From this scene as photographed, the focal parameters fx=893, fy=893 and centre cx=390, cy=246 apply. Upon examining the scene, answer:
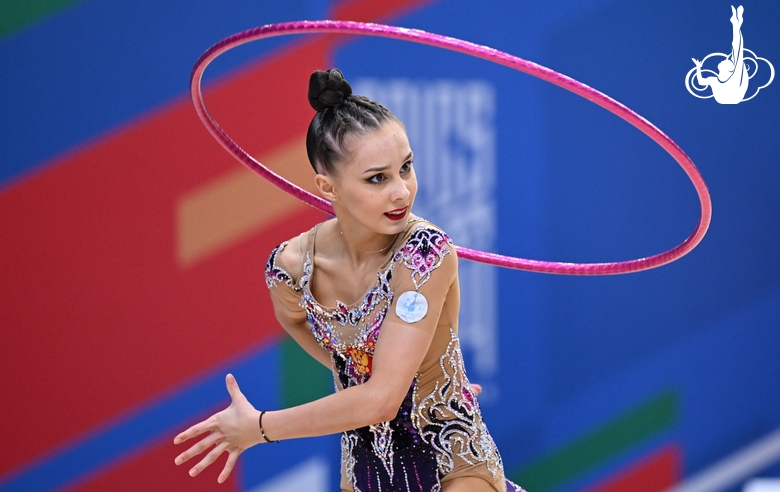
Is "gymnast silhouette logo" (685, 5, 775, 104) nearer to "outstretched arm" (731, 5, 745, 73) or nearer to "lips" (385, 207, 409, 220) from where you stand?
"outstretched arm" (731, 5, 745, 73)

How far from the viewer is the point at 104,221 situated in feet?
11.3

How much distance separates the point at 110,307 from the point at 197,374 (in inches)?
16.7

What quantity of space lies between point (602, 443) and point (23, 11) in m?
2.86

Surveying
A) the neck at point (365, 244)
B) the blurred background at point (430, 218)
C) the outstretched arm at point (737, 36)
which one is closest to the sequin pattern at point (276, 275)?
the neck at point (365, 244)

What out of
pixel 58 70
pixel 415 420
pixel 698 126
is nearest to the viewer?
pixel 415 420

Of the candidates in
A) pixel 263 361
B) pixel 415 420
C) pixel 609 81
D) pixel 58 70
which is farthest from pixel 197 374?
pixel 609 81

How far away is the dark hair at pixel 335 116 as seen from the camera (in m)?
1.87

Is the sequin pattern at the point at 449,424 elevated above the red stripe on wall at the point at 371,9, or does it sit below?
below

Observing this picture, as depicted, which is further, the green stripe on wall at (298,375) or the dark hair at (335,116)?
the green stripe on wall at (298,375)

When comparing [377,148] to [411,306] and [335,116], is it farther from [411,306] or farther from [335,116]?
[411,306]

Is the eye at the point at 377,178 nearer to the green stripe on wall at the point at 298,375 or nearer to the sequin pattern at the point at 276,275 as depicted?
the sequin pattern at the point at 276,275

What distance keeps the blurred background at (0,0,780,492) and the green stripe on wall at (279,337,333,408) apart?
1cm

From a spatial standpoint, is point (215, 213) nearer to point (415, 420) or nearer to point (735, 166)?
point (415, 420)

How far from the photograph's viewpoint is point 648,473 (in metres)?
3.77
